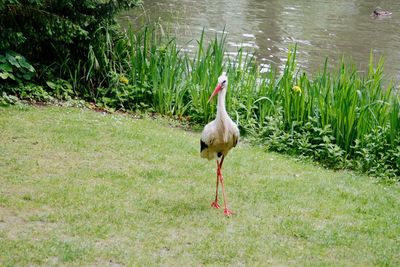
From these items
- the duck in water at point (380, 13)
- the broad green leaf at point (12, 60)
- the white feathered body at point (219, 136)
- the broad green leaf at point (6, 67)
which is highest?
the white feathered body at point (219, 136)

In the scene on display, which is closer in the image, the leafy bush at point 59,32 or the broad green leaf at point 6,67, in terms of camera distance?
the broad green leaf at point 6,67

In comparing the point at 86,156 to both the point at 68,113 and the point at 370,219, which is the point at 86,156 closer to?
the point at 68,113

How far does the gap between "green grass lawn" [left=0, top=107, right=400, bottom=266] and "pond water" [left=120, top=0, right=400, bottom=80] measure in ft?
20.8

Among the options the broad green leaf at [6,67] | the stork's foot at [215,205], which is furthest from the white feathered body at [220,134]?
the broad green leaf at [6,67]

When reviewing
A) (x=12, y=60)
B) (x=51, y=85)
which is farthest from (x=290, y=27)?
(x=12, y=60)

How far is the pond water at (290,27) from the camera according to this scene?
16641mm

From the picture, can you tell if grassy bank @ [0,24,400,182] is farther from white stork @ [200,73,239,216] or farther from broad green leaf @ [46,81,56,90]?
white stork @ [200,73,239,216]

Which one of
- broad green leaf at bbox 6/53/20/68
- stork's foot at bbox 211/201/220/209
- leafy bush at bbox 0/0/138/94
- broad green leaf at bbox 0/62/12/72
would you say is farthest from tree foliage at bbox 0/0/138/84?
stork's foot at bbox 211/201/220/209

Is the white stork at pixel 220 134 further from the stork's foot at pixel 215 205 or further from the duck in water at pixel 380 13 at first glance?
the duck in water at pixel 380 13

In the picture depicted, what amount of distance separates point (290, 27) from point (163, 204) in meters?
15.2

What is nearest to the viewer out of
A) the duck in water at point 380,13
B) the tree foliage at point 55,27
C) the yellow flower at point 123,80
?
the tree foliage at point 55,27

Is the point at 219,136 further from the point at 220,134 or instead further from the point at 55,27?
the point at 55,27

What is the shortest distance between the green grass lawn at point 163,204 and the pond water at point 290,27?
634 centimetres

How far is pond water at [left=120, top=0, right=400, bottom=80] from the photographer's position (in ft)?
54.6
